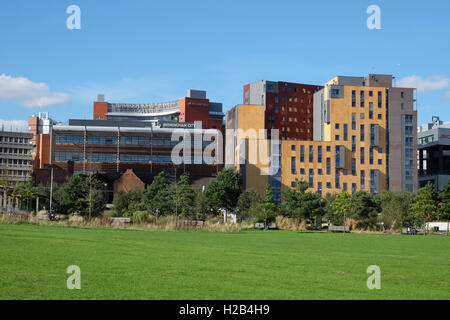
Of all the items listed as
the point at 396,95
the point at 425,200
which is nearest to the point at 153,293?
the point at 425,200

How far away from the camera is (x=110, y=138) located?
136125 millimetres

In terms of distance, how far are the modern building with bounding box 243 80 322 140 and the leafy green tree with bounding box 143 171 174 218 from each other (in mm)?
66497

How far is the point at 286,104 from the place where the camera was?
146 metres

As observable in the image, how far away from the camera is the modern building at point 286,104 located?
14412 cm

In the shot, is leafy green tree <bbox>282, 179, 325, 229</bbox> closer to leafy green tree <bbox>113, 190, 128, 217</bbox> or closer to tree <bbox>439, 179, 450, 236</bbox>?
tree <bbox>439, 179, 450, 236</bbox>

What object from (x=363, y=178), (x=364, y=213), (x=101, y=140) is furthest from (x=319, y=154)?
(x=101, y=140)

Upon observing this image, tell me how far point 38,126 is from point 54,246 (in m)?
168

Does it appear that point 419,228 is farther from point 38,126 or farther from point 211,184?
point 38,126

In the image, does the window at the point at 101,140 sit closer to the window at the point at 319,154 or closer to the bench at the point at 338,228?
the window at the point at 319,154

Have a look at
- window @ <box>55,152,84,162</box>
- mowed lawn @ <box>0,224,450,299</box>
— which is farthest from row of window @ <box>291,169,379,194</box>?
mowed lawn @ <box>0,224,450,299</box>

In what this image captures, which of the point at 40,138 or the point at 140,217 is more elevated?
the point at 40,138

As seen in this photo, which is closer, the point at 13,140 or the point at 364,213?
the point at 364,213

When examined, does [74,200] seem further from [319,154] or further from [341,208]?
[319,154]

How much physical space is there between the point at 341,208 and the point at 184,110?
4299 inches
